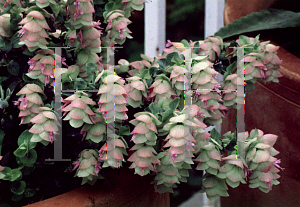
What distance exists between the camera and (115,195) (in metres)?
0.47

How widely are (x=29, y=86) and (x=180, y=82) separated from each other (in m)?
0.21

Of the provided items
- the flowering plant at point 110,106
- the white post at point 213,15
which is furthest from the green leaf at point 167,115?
the white post at point 213,15

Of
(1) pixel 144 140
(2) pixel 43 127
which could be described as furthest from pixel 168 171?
(2) pixel 43 127

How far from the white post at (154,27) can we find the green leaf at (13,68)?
676 mm

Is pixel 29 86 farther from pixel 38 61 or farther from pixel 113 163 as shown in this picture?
pixel 113 163

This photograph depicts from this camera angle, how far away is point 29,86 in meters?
0.42

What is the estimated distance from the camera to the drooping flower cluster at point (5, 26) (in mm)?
453

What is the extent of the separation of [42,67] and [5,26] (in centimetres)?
10

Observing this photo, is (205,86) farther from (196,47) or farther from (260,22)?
(260,22)

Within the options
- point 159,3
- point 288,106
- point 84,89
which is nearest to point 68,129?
point 84,89

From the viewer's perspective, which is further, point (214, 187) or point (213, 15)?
point (213, 15)

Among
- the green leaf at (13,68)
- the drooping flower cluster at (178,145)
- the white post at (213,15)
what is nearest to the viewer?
the drooping flower cluster at (178,145)

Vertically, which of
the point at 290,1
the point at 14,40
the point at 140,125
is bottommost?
the point at 140,125

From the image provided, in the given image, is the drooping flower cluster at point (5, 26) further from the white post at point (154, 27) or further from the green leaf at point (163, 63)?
the white post at point (154, 27)
